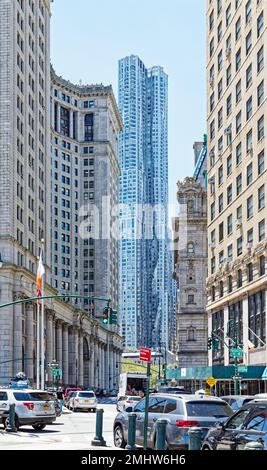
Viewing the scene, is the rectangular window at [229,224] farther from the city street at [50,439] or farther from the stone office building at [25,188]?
the city street at [50,439]

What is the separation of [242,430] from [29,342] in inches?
2931

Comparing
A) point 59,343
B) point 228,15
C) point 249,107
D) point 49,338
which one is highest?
point 228,15

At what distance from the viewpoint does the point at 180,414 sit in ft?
73.1

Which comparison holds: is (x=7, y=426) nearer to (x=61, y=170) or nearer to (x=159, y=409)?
(x=159, y=409)

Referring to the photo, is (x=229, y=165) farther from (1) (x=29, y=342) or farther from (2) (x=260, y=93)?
(1) (x=29, y=342)

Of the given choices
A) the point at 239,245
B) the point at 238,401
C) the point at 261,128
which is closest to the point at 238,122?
the point at 261,128

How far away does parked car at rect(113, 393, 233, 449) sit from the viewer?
21.9 m

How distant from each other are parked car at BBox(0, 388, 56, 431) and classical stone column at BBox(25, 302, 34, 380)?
178ft

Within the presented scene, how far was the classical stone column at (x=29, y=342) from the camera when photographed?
88.6m

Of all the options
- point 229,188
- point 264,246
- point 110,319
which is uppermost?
point 229,188

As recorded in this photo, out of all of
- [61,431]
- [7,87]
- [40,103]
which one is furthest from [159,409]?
[40,103]

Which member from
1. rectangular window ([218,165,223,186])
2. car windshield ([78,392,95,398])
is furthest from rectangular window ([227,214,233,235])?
car windshield ([78,392,95,398])
